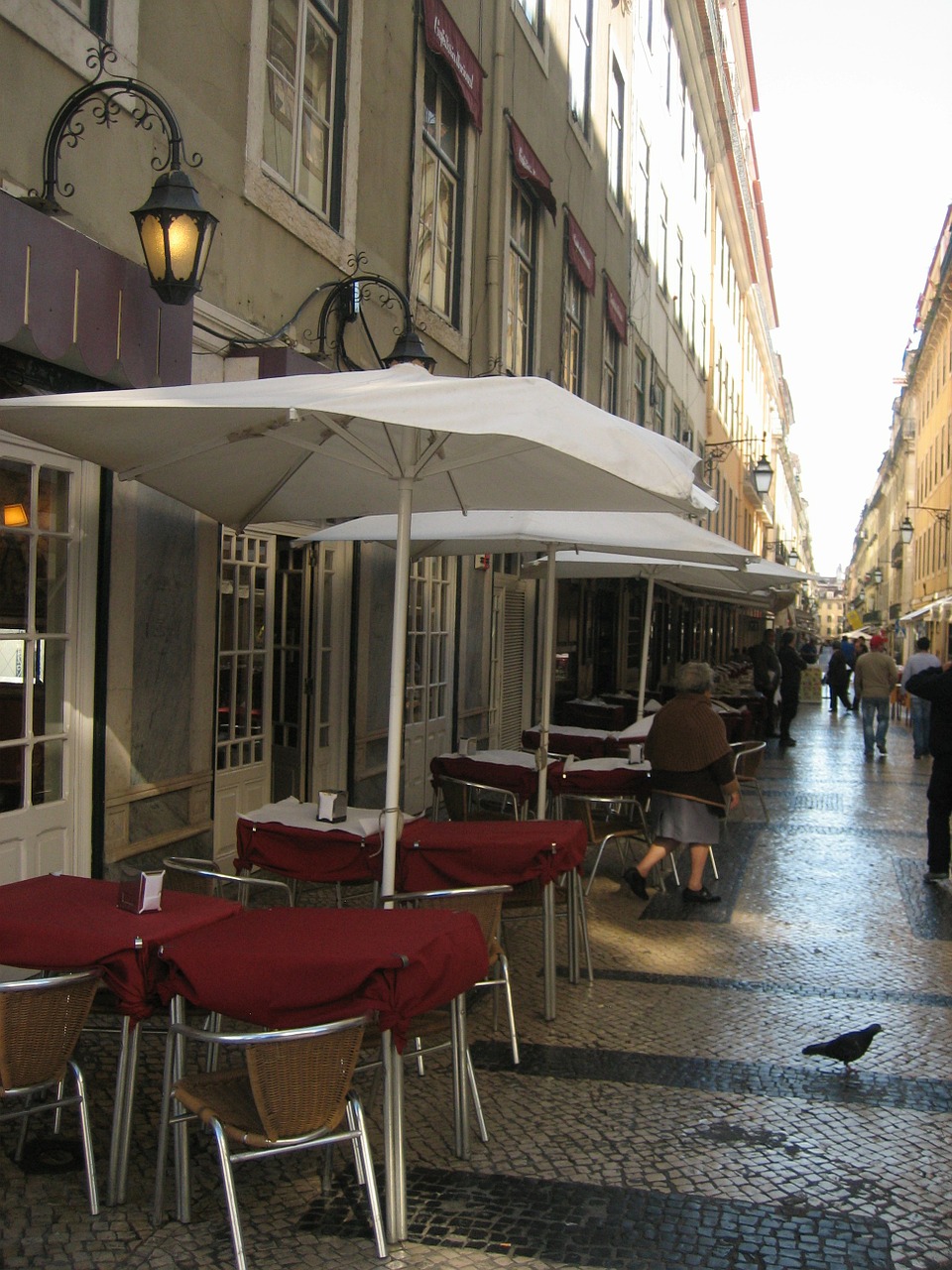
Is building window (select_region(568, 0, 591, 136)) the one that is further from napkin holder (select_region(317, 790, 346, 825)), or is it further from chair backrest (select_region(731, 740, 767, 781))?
napkin holder (select_region(317, 790, 346, 825))

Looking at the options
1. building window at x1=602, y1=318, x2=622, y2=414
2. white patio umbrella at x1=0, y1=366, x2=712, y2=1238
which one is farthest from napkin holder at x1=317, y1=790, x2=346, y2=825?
building window at x1=602, y1=318, x2=622, y2=414

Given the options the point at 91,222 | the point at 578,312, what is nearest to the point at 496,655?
the point at 578,312

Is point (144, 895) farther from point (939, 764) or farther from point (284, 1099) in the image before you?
point (939, 764)

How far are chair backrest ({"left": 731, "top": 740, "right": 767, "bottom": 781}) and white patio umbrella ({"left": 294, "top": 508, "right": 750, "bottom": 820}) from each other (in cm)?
299

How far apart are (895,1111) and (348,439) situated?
316 cm

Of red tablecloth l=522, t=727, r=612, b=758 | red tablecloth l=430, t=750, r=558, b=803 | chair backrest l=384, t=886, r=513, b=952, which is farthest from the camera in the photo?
red tablecloth l=522, t=727, r=612, b=758

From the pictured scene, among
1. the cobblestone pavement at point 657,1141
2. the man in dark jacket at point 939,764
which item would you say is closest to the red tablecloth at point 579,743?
the man in dark jacket at point 939,764

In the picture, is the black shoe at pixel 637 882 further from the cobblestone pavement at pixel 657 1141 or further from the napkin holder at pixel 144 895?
the napkin holder at pixel 144 895

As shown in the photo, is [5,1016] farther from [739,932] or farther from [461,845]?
[739,932]

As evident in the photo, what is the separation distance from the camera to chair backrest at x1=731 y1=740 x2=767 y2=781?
1051cm

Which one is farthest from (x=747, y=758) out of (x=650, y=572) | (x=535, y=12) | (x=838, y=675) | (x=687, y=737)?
(x=838, y=675)

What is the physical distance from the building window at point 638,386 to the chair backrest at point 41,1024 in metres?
17.9

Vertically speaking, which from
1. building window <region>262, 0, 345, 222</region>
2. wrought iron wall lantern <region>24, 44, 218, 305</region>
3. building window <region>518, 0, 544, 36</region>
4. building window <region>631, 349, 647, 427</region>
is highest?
building window <region>518, 0, 544, 36</region>

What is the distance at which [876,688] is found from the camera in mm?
17672
